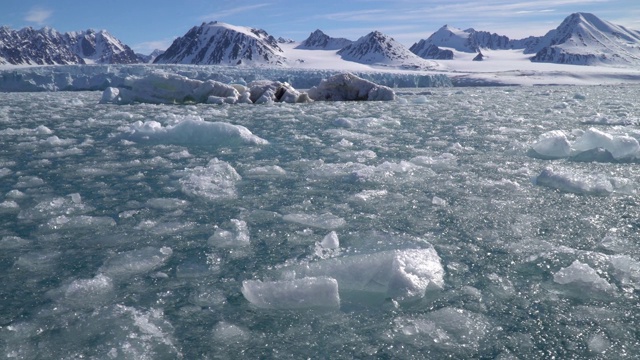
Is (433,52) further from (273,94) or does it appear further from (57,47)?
(273,94)

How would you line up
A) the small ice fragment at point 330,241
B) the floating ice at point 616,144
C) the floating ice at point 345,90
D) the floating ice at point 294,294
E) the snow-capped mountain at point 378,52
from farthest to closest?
the snow-capped mountain at point 378,52, the floating ice at point 345,90, the floating ice at point 616,144, the small ice fragment at point 330,241, the floating ice at point 294,294

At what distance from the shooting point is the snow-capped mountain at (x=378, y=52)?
10200cm

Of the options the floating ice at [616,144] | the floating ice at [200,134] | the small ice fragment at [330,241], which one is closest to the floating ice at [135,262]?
the small ice fragment at [330,241]

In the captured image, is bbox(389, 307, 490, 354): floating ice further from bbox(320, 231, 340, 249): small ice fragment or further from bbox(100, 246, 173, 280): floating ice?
bbox(100, 246, 173, 280): floating ice

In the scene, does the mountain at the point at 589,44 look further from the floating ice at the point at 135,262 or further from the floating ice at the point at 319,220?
the floating ice at the point at 135,262

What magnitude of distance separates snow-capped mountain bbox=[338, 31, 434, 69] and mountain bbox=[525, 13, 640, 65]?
1100 inches

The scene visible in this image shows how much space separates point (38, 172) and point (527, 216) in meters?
4.55

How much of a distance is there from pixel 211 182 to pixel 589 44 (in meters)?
129

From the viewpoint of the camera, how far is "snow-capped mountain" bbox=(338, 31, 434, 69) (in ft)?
335

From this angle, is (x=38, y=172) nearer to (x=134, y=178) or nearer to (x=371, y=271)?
(x=134, y=178)

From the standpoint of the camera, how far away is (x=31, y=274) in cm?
259

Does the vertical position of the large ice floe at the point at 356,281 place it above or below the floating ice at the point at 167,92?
below

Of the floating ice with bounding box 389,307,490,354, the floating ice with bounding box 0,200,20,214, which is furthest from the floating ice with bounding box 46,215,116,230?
the floating ice with bounding box 389,307,490,354

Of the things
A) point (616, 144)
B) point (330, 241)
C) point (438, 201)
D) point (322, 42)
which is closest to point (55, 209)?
point (330, 241)
